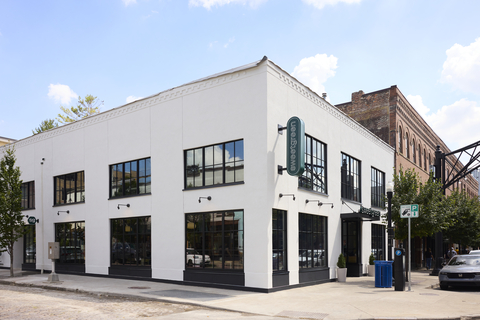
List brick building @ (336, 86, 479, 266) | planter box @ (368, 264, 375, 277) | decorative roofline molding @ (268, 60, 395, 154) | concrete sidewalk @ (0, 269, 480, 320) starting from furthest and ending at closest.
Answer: brick building @ (336, 86, 479, 266) < planter box @ (368, 264, 375, 277) < decorative roofline molding @ (268, 60, 395, 154) < concrete sidewalk @ (0, 269, 480, 320)

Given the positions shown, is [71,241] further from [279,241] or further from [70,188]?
[279,241]

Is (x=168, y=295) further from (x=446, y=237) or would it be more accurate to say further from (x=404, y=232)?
(x=446, y=237)

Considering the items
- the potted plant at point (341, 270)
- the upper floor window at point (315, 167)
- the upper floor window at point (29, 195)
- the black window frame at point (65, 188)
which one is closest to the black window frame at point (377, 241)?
the potted plant at point (341, 270)

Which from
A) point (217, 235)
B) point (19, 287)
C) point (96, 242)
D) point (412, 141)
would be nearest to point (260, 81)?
point (217, 235)

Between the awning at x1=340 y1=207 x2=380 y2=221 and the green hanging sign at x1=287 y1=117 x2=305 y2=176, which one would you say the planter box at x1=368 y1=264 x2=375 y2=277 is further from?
the green hanging sign at x1=287 y1=117 x2=305 y2=176

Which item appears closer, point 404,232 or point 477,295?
point 477,295

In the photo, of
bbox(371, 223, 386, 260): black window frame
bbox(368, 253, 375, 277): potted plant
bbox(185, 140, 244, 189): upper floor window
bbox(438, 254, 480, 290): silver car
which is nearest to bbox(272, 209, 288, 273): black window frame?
bbox(185, 140, 244, 189): upper floor window

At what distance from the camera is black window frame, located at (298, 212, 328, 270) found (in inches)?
698

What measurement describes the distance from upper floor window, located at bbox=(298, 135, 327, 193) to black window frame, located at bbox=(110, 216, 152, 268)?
7.17m

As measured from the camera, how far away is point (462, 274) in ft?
55.9

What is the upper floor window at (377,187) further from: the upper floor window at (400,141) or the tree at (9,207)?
the tree at (9,207)

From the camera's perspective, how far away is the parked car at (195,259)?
16.9 meters

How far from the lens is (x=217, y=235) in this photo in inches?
655

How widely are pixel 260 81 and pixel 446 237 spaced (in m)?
25.0
